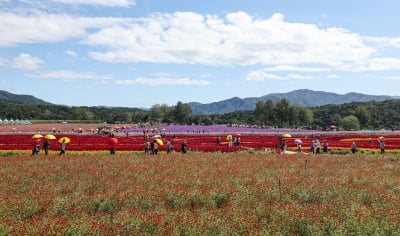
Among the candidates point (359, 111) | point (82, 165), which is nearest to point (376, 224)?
point (82, 165)

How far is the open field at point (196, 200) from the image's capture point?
28.9ft

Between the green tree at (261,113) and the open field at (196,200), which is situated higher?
the green tree at (261,113)

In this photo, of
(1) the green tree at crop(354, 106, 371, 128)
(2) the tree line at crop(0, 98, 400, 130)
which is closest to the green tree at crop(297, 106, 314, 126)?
(2) the tree line at crop(0, 98, 400, 130)

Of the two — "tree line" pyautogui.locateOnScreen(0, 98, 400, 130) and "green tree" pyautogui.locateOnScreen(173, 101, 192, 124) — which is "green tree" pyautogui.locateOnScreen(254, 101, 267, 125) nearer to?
"tree line" pyautogui.locateOnScreen(0, 98, 400, 130)

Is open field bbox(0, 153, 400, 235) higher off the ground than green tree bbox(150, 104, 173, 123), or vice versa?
green tree bbox(150, 104, 173, 123)

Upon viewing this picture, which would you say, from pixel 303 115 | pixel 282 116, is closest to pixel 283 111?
pixel 282 116

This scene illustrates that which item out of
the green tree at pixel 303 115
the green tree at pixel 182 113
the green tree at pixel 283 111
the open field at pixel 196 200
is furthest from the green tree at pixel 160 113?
the open field at pixel 196 200

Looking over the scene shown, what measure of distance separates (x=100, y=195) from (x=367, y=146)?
3362 cm

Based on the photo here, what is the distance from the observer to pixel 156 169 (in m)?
18.5

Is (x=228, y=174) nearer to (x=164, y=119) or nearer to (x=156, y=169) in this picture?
(x=156, y=169)

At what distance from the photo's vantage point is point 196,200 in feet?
39.3

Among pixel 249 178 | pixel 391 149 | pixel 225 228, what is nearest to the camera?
pixel 225 228

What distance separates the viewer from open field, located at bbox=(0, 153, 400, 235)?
347 inches

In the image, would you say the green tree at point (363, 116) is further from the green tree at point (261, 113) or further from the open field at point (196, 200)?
the open field at point (196, 200)
